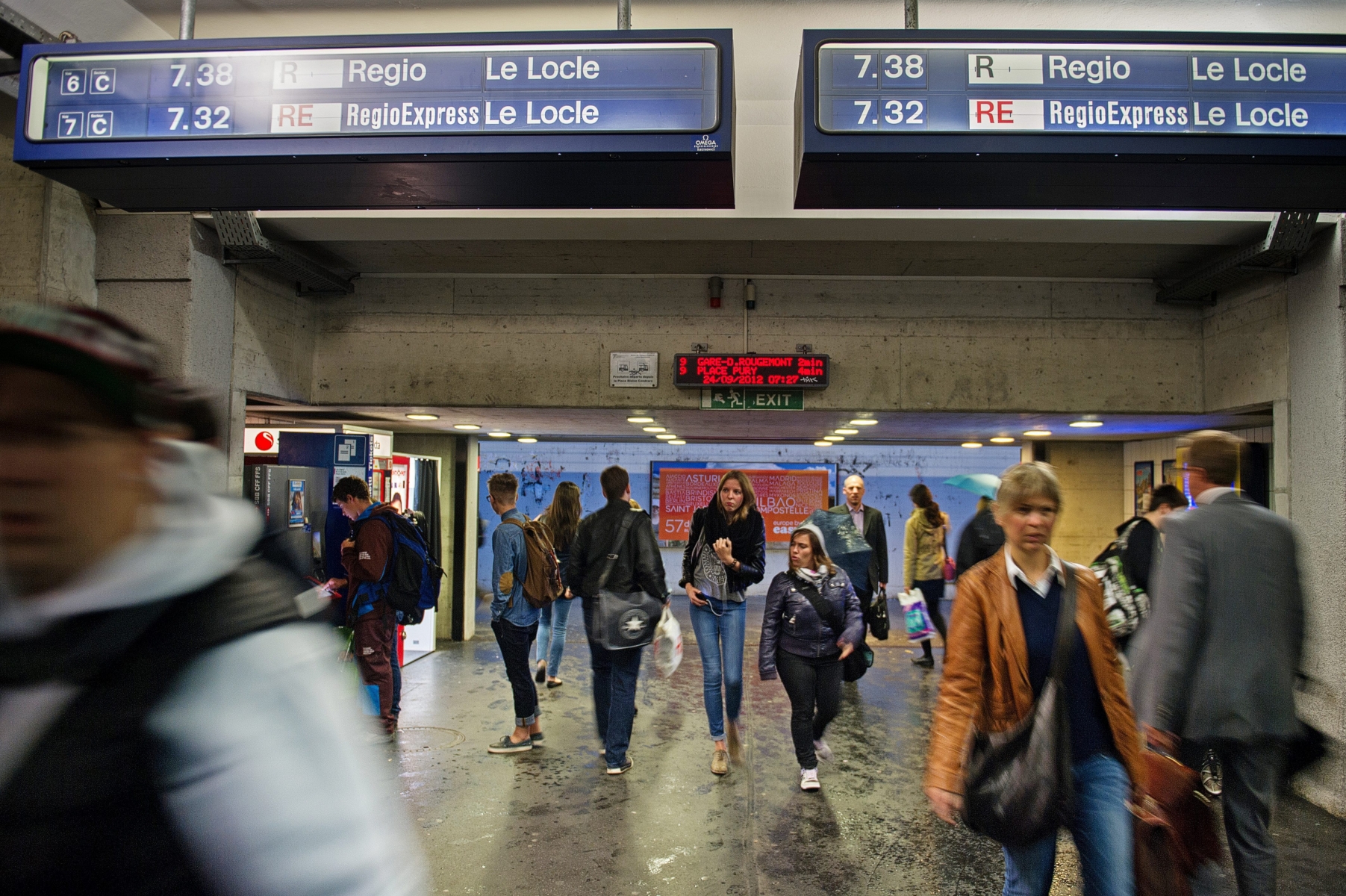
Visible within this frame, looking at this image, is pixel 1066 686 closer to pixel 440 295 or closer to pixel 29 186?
pixel 440 295

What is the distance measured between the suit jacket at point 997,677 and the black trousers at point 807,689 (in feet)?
7.00

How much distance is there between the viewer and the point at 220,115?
2.81 meters

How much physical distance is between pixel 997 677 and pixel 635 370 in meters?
4.02

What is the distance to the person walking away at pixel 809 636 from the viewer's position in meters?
4.39

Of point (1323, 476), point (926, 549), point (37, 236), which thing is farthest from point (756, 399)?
point (37, 236)

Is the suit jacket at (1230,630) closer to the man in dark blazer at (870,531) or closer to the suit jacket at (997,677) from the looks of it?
the suit jacket at (997,677)

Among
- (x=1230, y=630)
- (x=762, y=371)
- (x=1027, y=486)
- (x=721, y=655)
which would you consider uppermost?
(x=762, y=371)

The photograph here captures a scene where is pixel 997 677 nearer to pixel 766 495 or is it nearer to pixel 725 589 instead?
pixel 725 589

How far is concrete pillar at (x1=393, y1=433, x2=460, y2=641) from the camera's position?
9.21 meters

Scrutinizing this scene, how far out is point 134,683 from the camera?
0.71 metres

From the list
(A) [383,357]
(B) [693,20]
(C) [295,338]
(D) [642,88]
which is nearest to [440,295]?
(A) [383,357]

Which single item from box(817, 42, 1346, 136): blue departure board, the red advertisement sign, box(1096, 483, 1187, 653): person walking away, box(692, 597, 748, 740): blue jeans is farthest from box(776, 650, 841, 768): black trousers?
the red advertisement sign

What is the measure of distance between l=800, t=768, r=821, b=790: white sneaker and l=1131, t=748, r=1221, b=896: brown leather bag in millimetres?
2339

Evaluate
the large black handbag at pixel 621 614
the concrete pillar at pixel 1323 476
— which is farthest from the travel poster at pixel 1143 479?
the large black handbag at pixel 621 614
